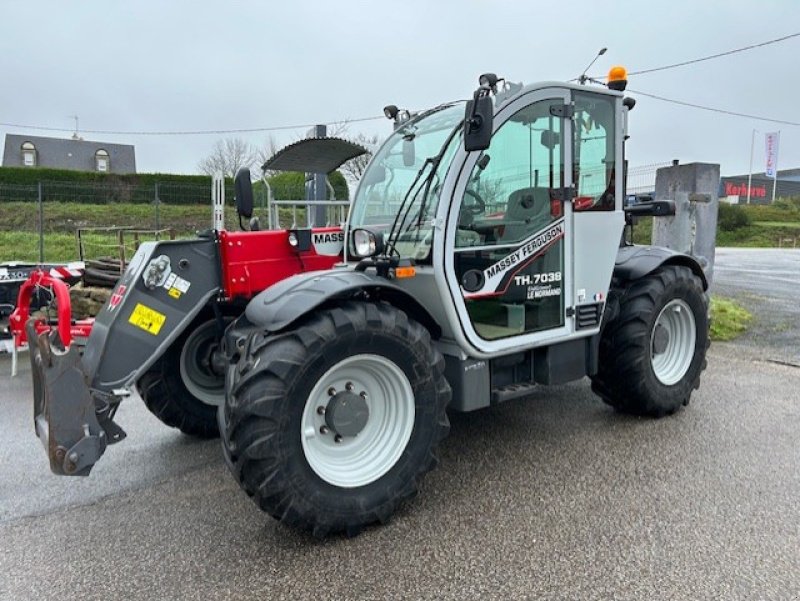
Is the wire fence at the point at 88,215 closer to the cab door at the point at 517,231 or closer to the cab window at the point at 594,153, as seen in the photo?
the cab window at the point at 594,153

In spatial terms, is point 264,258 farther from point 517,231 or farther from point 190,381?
point 517,231

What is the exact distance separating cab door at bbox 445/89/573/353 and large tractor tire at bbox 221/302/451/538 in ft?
1.71

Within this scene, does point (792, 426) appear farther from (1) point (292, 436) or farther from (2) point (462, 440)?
(1) point (292, 436)

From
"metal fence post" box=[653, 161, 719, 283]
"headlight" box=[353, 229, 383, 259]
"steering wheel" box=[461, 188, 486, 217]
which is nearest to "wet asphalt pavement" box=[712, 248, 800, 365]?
"metal fence post" box=[653, 161, 719, 283]

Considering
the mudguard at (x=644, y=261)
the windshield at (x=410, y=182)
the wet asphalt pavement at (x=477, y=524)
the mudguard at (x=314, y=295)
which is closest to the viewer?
the wet asphalt pavement at (x=477, y=524)

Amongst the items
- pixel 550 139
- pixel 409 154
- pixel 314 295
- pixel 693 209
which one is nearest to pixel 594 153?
pixel 550 139

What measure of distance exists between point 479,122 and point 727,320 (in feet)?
19.9

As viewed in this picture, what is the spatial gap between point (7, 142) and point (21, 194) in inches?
1470

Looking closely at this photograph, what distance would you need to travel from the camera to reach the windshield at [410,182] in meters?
3.37

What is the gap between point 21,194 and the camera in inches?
540

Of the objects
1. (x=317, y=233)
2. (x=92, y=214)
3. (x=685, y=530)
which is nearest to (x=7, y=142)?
(x=92, y=214)

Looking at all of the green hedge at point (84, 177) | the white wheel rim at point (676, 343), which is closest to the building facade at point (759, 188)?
the green hedge at point (84, 177)

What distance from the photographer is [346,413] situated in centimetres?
301

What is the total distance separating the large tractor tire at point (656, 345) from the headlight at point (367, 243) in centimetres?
198
